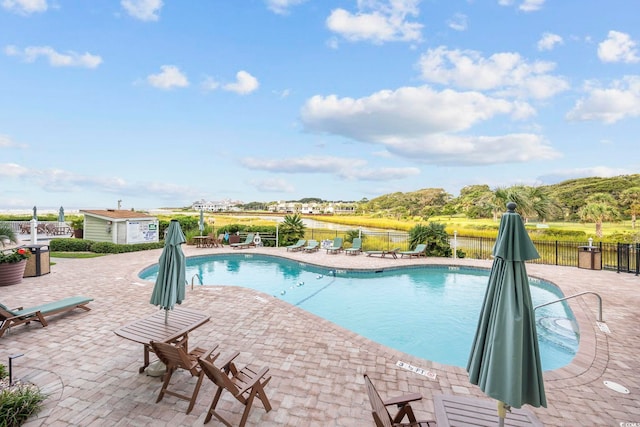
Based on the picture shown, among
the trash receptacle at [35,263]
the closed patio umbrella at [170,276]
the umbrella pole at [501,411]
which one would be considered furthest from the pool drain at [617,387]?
the trash receptacle at [35,263]

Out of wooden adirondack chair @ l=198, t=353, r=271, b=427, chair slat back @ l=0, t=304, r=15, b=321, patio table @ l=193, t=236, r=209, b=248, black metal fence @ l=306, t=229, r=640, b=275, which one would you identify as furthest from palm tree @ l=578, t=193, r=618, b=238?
chair slat back @ l=0, t=304, r=15, b=321

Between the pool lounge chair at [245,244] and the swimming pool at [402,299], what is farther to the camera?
the pool lounge chair at [245,244]

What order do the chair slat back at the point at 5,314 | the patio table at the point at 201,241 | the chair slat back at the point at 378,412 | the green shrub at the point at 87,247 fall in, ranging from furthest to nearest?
the patio table at the point at 201,241, the green shrub at the point at 87,247, the chair slat back at the point at 5,314, the chair slat back at the point at 378,412

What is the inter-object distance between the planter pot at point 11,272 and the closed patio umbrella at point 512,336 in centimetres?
1194

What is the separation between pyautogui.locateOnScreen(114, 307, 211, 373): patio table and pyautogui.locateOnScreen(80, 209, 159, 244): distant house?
633 inches

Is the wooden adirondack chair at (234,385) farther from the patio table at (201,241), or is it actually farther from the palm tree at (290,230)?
the patio table at (201,241)

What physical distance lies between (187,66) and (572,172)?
4405 cm

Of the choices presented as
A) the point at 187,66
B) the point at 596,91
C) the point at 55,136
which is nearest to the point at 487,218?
the point at 596,91

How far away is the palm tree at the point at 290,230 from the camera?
1895cm

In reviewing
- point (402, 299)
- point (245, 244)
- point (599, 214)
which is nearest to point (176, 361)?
point (402, 299)

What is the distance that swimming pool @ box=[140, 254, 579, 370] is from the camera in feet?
20.6

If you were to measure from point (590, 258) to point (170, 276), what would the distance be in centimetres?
1494

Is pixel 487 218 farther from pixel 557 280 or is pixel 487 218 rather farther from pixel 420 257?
pixel 557 280

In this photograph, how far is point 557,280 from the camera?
10031mm
